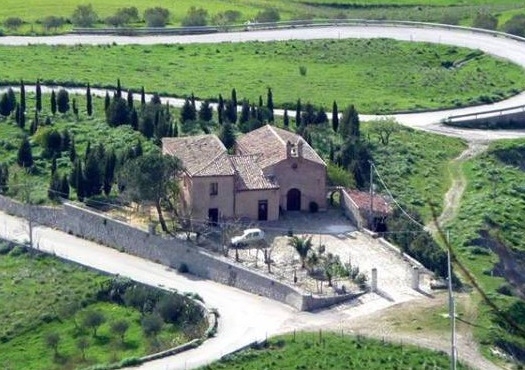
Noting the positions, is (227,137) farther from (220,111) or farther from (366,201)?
(366,201)

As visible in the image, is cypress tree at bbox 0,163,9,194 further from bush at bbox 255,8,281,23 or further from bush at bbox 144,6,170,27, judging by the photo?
bush at bbox 255,8,281,23

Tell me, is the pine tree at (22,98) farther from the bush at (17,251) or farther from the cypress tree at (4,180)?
the bush at (17,251)

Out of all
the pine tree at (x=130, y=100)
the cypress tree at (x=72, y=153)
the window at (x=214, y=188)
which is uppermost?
the pine tree at (x=130, y=100)

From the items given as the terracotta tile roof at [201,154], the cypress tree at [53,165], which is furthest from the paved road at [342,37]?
the terracotta tile roof at [201,154]

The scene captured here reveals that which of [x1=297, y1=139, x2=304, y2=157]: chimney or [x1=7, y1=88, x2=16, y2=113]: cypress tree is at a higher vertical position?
[x1=297, y1=139, x2=304, y2=157]: chimney

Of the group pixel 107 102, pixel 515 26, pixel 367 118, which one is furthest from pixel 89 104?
Answer: pixel 515 26

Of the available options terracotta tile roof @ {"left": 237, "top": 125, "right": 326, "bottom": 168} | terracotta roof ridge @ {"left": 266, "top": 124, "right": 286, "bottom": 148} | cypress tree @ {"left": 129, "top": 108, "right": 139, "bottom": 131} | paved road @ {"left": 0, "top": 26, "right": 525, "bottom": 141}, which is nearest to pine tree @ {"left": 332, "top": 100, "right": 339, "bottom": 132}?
terracotta tile roof @ {"left": 237, "top": 125, "right": 326, "bottom": 168}
